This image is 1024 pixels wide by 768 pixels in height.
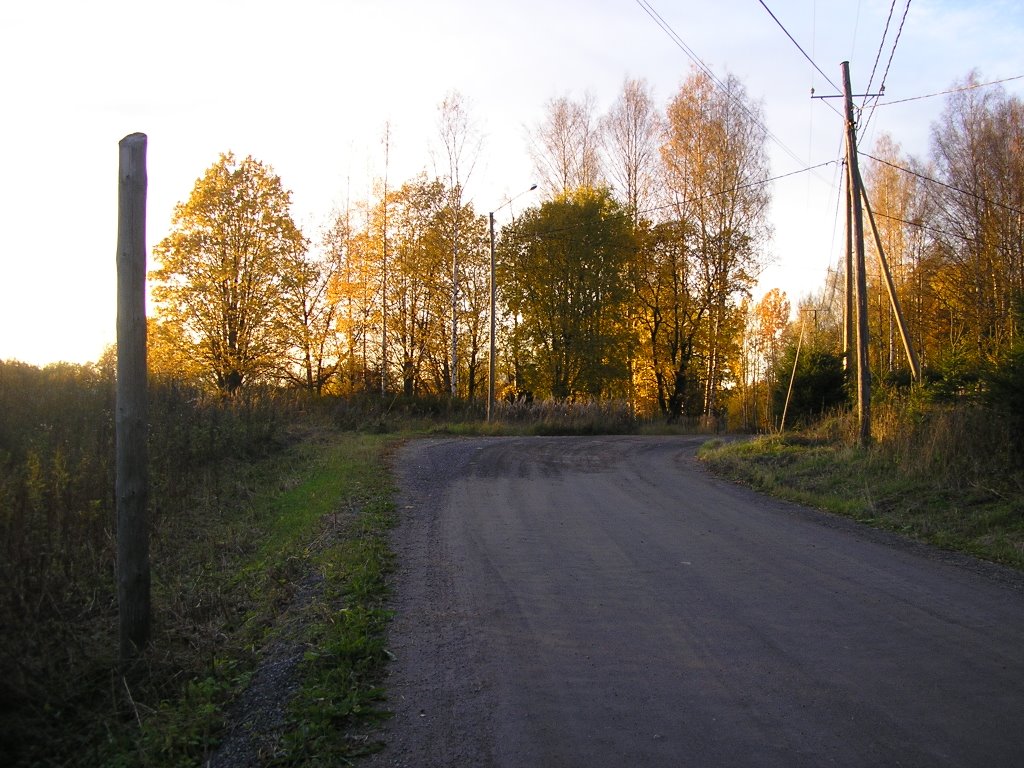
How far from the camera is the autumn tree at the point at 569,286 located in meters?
35.9

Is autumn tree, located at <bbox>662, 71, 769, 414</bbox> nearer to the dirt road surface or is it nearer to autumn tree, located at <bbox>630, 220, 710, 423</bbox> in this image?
autumn tree, located at <bbox>630, 220, 710, 423</bbox>

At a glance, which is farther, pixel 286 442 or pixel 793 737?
pixel 286 442

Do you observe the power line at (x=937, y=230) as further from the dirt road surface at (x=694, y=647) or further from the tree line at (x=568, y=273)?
the dirt road surface at (x=694, y=647)

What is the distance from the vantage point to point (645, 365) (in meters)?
41.4

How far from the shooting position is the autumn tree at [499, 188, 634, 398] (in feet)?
118

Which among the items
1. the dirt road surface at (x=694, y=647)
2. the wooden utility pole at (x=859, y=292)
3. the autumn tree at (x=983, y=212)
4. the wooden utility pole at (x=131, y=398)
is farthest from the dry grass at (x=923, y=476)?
the autumn tree at (x=983, y=212)

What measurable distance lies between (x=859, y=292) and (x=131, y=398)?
14.4 m

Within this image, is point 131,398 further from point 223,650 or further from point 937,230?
point 937,230

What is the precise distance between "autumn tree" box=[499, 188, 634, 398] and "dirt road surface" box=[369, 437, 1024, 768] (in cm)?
2644

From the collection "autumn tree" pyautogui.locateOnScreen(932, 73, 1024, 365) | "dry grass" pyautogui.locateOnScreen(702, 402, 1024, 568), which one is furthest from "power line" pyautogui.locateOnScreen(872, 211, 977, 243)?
"dry grass" pyautogui.locateOnScreen(702, 402, 1024, 568)

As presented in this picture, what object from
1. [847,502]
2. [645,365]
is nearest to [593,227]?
[645,365]

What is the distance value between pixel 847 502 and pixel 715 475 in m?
4.08

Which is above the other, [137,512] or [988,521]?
[137,512]

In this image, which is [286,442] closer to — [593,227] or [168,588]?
[168,588]
